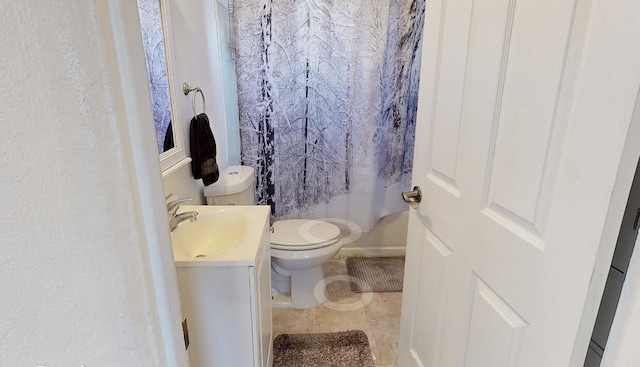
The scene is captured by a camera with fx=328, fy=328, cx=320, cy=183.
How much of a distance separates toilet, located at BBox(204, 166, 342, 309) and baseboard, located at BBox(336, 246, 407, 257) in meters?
0.53

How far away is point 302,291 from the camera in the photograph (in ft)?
6.59

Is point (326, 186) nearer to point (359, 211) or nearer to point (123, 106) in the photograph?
point (359, 211)

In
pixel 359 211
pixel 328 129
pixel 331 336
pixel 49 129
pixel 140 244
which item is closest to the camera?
pixel 49 129

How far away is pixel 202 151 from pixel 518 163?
1384mm

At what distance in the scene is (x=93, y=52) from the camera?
1.36 ft

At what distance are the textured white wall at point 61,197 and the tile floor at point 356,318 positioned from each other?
4.79 feet

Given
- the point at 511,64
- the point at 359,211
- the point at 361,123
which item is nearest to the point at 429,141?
the point at 511,64

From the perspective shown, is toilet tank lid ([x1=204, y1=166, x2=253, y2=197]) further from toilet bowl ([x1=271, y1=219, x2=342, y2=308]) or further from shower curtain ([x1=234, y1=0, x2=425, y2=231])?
toilet bowl ([x1=271, y1=219, x2=342, y2=308])

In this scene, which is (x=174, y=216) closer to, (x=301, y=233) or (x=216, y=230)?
(x=216, y=230)

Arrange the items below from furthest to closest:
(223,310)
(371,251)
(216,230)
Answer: (371,251) → (216,230) → (223,310)

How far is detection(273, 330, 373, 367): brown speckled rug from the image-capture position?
160cm

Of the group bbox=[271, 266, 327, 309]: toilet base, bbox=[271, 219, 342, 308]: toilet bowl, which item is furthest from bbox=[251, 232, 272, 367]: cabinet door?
bbox=[271, 266, 327, 309]: toilet base

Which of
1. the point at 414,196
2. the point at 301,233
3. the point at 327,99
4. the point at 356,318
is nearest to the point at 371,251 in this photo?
the point at 356,318

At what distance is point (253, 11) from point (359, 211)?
1.48 metres
